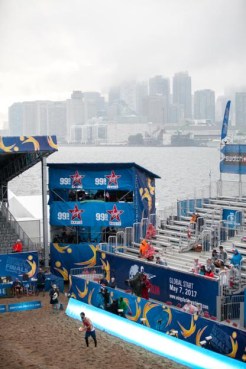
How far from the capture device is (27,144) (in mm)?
23000

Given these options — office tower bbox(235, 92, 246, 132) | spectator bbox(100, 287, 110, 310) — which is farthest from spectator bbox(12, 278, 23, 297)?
office tower bbox(235, 92, 246, 132)

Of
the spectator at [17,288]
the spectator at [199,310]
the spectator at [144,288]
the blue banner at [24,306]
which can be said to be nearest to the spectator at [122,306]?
the spectator at [144,288]

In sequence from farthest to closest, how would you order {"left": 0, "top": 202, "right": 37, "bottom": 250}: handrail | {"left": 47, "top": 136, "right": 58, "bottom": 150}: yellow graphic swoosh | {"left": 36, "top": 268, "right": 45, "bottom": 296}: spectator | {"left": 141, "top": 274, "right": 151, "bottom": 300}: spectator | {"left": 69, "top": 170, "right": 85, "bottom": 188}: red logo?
1. {"left": 0, "top": 202, "right": 37, "bottom": 250}: handrail
2. {"left": 69, "top": 170, "right": 85, "bottom": 188}: red logo
3. {"left": 47, "top": 136, "right": 58, "bottom": 150}: yellow graphic swoosh
4. {"left": 36, "top": 268, "right": 45, "bottom": 296}: spectator
5. {"left": 141, "top": 274, "right": 151, "bottom": 300}: spectator

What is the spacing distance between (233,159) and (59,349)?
11.5 m

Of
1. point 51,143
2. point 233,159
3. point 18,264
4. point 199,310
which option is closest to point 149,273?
point 199,310

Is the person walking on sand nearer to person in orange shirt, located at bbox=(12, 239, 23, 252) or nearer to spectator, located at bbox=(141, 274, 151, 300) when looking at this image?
spectator, located at bbox=(141, 274, 151, 300)

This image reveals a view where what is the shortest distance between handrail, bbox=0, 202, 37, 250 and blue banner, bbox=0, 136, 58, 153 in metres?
4.19

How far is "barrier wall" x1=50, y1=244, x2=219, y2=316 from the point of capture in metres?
16.9

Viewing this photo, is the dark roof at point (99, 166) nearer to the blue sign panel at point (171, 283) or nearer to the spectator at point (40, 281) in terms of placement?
the blue sign panel at point (171, 283)

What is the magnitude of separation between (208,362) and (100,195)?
12.2 metres

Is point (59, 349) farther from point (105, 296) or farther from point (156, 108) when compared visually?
point (156, 108)

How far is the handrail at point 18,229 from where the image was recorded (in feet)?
84.1

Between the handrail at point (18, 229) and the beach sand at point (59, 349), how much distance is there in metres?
7.17

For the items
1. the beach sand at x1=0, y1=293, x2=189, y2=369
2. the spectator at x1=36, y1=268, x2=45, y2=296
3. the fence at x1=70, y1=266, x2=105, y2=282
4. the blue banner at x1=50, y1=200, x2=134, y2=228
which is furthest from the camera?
the blue banner at x1=50, y1=200, x2=134, y2=228
